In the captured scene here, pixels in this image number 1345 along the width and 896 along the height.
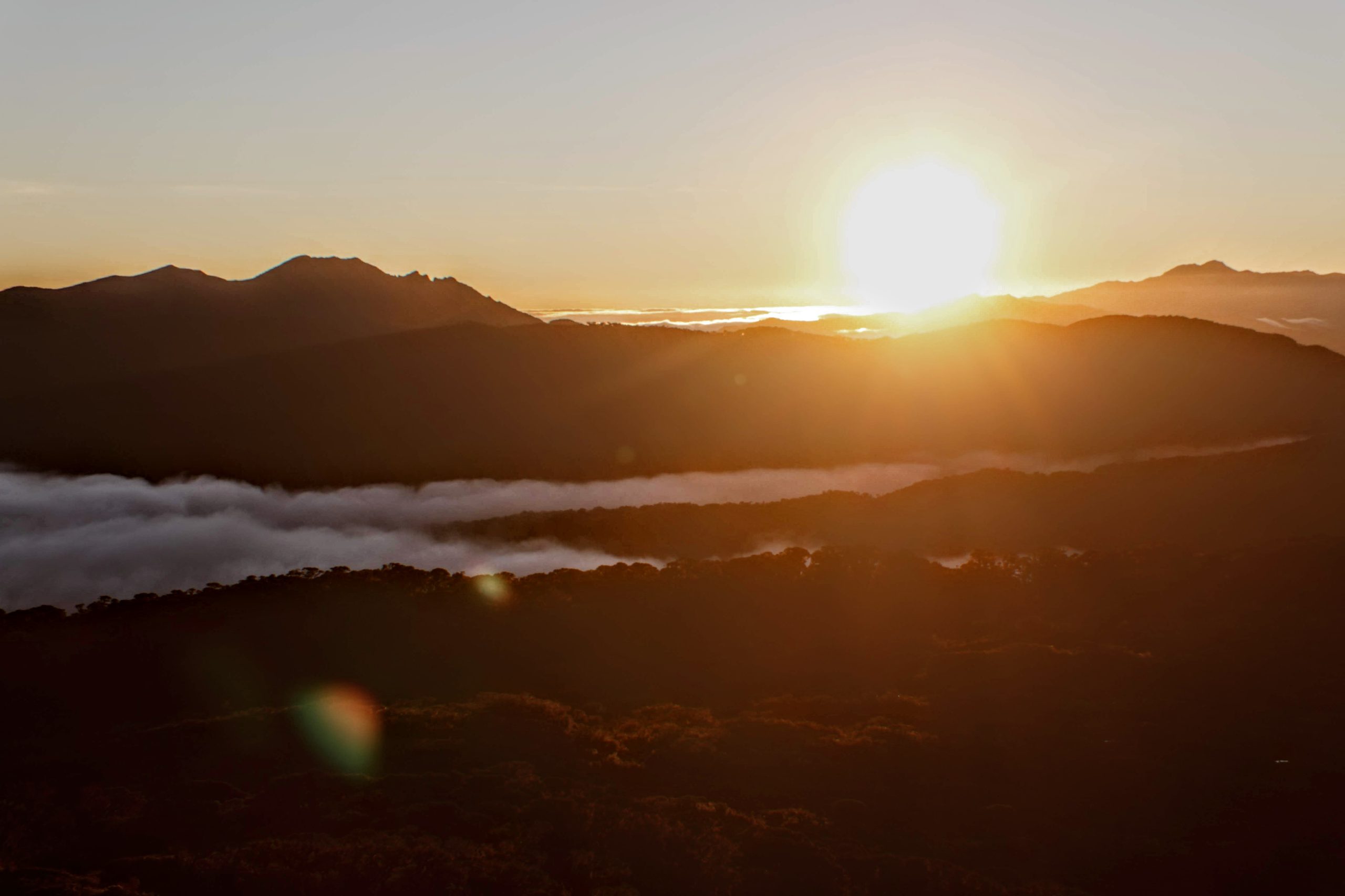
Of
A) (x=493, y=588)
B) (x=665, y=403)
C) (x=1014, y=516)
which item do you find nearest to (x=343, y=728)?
(x=493, y=588)

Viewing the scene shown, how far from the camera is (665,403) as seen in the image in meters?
169

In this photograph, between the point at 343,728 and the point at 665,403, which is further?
the point at 665,403

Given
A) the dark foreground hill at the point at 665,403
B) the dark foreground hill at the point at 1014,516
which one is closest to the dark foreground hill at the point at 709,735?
the dark foreground hill at the point at 1014,516

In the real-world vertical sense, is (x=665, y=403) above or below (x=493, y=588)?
above

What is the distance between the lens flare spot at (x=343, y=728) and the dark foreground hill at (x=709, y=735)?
17 cm

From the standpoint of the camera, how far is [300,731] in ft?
137

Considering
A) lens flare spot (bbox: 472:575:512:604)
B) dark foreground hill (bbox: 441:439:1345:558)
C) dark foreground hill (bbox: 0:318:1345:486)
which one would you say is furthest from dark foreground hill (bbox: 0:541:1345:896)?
dark foreground hill (bbox: 0:318:1345:486)

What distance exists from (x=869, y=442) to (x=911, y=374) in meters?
24.3

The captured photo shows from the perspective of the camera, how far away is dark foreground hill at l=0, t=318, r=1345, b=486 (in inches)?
5901

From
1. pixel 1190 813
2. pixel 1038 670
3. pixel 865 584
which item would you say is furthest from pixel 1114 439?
pixel 1190 813

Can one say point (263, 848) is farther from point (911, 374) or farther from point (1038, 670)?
point (911, 374)

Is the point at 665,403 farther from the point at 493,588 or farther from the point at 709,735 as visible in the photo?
the point at 709,735

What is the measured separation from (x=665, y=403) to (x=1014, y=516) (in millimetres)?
84662

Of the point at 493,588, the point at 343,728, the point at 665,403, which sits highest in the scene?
the point at 665,403
